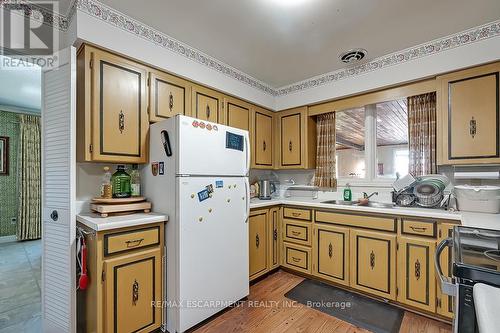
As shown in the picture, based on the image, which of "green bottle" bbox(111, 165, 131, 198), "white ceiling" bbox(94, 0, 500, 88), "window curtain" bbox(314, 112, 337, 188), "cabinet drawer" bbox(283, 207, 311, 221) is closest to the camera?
"white ceiling" bbox(94, 0, 500, 88)

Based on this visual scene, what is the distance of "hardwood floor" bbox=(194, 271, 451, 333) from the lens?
6.12 feet

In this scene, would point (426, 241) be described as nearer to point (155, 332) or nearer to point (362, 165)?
point (362, 165)

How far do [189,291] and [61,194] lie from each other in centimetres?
114

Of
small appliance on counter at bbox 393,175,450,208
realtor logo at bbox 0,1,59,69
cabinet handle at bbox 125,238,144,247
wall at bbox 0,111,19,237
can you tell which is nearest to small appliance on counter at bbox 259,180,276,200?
small appliance on counter at bbox 393,175,450,208

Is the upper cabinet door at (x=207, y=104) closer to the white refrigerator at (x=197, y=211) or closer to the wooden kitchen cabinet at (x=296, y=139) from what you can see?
the white refrigerator at (x=197, y=211)

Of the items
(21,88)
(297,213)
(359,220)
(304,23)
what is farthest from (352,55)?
(21,88)

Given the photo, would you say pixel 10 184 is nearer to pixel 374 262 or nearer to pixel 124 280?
pixel 124 280

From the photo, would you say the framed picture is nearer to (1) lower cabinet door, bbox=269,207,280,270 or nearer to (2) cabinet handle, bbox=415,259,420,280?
(1) lower cabinet door, bbox=269,207,280,270

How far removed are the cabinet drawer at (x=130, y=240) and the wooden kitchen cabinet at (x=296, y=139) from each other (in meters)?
2.03

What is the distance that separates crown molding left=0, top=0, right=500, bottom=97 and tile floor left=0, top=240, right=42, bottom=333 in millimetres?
2385

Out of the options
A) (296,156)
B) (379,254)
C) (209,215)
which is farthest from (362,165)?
(209,215)

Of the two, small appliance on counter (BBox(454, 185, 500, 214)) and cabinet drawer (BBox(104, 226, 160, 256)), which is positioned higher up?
small appliance on counter (BBox(454, 185, 500, 214))

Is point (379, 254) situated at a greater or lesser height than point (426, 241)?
lesser

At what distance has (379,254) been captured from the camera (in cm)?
221
